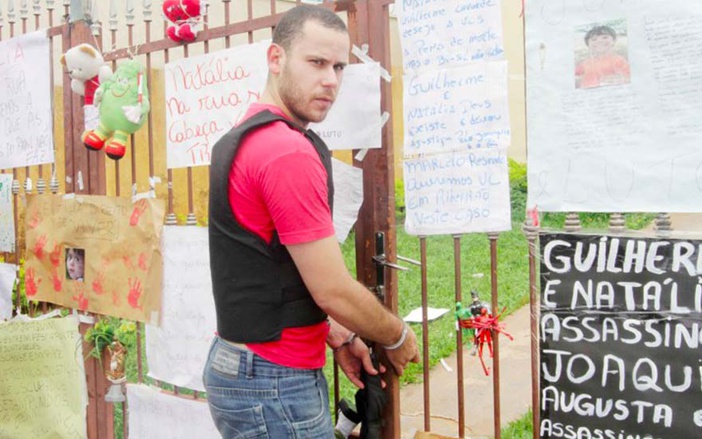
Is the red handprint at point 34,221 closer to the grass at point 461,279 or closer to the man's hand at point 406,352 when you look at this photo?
the grass at point 461,279

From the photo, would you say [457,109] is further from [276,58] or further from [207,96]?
[207,96]

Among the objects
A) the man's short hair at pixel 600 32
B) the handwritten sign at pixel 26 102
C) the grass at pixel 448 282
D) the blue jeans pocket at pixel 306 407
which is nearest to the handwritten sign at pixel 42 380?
the handwritten sign at pixel 26 102

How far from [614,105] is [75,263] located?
273 cm

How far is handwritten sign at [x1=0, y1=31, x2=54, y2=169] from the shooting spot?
12.3 feet

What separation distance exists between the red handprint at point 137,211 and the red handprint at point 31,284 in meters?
0.85

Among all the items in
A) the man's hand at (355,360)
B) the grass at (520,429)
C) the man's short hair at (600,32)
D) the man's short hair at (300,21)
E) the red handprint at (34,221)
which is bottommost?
the grass at (520,429)

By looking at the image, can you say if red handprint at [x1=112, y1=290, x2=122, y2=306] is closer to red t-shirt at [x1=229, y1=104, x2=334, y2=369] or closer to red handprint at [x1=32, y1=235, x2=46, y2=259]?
red handprint at [x1=32, y1=235, x2=46, y2=259]

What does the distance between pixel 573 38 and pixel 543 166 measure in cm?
40

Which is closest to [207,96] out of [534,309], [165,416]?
[165,416]

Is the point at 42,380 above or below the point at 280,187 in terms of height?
below

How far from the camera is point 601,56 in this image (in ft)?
6.90

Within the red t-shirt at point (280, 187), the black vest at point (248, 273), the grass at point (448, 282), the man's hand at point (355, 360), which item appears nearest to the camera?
the red t-shirt at point (280, 187)

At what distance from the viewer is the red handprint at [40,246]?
3745mm

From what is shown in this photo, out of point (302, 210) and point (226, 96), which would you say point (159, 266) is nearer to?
point (226, 96)
